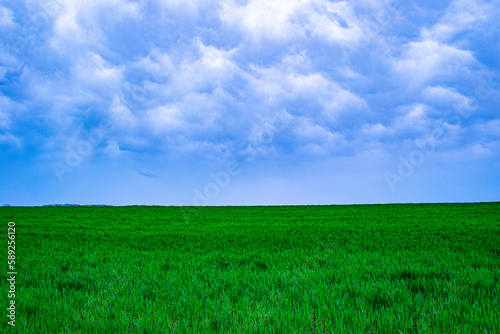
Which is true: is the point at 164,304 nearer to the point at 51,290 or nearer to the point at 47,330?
the point at 47,330

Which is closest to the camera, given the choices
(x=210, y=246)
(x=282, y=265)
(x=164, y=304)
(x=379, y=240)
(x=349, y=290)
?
(x=164, y=304)

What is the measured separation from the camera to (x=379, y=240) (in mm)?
10508

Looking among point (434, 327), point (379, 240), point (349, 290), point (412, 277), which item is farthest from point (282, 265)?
point (379, 240)

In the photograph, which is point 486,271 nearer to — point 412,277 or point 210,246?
point 412,277

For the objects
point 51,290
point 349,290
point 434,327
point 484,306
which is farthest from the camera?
point 51,290

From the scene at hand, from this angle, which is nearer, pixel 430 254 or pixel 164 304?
pixel 164 304

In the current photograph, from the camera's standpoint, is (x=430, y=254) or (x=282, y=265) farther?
(x=430, y=254)

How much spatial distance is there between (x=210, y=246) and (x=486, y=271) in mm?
7157

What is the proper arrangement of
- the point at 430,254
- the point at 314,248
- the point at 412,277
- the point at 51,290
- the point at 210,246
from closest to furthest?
the point at 51,290, the point at 412,277, the point at 430,254, the point at 314,248, the point at 210,246

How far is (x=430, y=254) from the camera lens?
7.48 meters

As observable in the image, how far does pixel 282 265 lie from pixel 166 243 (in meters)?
5.80

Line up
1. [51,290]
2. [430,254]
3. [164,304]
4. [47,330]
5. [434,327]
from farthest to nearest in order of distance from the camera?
1. [430,254]
2. [51,290]
3. [164,304]
4. [47,330]
5. [434,327]

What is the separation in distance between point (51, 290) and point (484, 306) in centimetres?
647

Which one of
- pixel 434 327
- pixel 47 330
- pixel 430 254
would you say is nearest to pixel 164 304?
pixel 47 330
